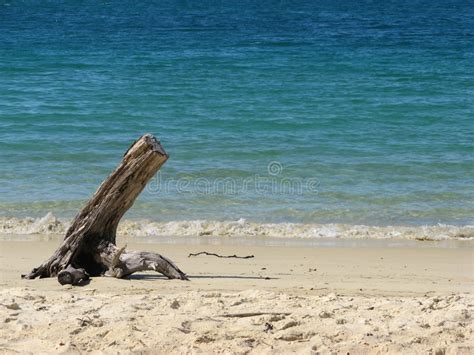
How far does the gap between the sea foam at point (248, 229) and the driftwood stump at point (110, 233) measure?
2696mm

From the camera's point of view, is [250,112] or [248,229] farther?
[250,112]

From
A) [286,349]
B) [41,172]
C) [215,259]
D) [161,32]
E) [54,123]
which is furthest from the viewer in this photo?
[161,32]

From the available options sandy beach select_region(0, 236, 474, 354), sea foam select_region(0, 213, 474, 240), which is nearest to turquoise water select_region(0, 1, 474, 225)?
sea foam select_region(0, 213, 474, 240)

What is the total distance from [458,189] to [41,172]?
6.04m

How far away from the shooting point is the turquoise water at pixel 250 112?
1165 cm

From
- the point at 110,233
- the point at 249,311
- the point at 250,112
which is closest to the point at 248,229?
the point at 110,233

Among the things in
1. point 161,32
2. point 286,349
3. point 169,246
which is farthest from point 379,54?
point 286,349

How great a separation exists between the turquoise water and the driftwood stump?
3.52 metres

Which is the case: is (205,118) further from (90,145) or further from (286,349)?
(286,349)

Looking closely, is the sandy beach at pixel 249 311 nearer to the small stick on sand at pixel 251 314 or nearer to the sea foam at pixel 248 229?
the small stick on sand at pixel 251 314

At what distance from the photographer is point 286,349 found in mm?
5090

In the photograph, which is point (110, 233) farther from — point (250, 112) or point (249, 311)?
point (250, 112)

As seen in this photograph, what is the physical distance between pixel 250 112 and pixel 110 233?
1050cm

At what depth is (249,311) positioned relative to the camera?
18.7 feet
